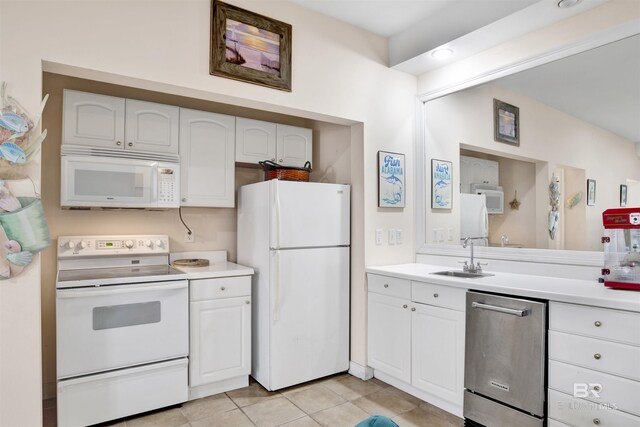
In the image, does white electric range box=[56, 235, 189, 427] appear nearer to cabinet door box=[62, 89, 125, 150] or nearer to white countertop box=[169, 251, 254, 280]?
white countertop box=[169, 251, 254, 280]

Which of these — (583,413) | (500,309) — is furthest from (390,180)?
(583,413)

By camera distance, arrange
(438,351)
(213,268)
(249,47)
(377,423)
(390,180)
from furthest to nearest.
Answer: (390,180), (213,268), (249,47), (438,351), (377,423)

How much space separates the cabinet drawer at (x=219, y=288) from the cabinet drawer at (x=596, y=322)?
1954 mm

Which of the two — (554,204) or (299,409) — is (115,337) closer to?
(299,409)

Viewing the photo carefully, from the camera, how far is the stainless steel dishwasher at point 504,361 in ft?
6.64

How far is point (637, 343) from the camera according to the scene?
5.65 feet

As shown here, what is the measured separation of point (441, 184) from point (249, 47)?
1.88 m

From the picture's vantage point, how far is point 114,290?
2.37 meters

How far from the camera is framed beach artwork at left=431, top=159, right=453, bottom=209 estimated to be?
329 cm

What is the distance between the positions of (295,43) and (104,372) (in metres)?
2.50

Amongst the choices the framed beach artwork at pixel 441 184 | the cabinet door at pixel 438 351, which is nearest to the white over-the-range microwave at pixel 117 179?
the cabinet door at pixel 438 351

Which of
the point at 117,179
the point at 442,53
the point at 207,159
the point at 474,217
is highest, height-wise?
the point at 442,53

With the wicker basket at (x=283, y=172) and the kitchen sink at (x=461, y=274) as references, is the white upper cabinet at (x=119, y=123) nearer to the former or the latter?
the wicker basket at (x=283, y=172)

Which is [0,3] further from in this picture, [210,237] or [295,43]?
[210,237]
